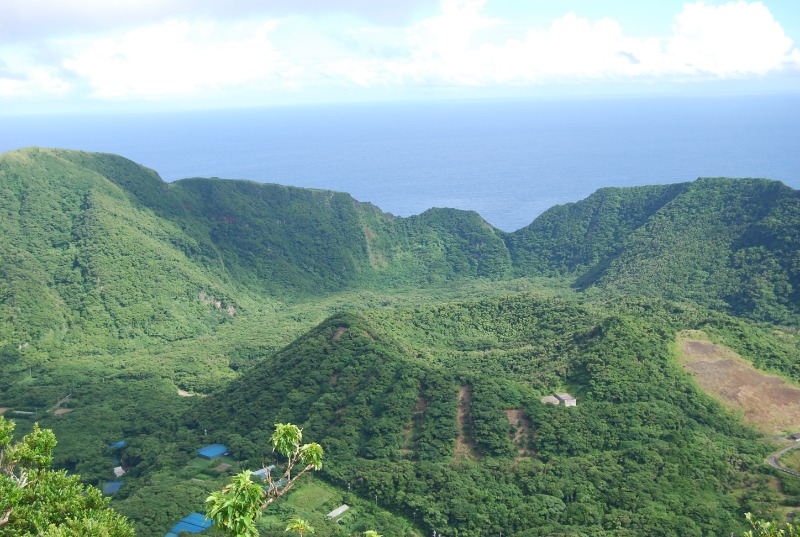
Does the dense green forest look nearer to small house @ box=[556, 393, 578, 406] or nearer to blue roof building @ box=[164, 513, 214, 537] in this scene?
small house @ box=[556, 393, 578, 406]

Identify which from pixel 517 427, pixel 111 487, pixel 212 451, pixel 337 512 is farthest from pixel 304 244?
pixel 337 512

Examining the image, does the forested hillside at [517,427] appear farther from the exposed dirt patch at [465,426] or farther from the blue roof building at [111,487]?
the blue roof building at [111,487]

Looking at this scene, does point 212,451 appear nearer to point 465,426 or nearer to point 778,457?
point 465,426

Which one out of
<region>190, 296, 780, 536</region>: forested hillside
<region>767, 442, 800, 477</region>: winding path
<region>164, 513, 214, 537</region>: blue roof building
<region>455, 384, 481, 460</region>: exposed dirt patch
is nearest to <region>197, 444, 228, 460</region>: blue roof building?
<region>190, 296, 780, 536</region>: forested hillside

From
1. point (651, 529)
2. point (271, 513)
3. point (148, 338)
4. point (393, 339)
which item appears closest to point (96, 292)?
point (148, 338)

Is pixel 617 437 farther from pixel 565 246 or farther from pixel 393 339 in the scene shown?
pixel 565 246
